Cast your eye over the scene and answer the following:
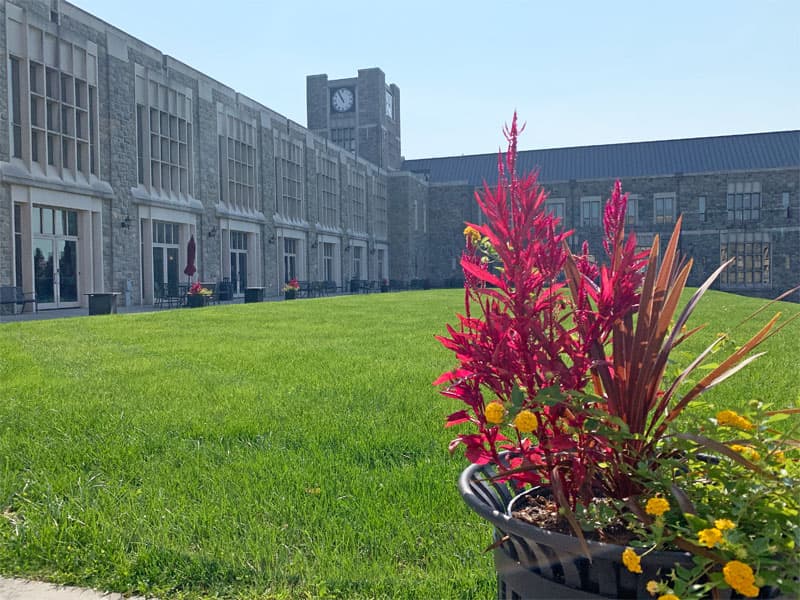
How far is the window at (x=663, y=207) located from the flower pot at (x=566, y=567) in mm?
48128

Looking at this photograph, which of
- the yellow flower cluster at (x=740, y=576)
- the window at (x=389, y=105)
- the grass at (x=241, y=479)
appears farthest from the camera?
the window at (x=389, y=105)

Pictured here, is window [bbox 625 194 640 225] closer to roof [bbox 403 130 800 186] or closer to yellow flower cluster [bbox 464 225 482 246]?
roof [bbox 403 130 800 186]

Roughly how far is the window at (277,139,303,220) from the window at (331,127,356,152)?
1539 centimetres

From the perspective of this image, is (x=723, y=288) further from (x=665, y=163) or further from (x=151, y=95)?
(x=151, y=95)

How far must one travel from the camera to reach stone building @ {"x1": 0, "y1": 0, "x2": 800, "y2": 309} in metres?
17.6

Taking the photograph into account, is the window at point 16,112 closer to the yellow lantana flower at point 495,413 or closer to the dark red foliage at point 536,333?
the dark red foliage at point 536,333

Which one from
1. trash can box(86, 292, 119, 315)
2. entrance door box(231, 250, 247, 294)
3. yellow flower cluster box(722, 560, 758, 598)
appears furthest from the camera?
entrance door box(231, 250, 247, 294)

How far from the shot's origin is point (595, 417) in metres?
1.59

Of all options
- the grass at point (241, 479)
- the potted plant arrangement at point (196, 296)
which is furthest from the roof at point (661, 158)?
the grass at point (241, 479)

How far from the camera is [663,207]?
46.0 meters

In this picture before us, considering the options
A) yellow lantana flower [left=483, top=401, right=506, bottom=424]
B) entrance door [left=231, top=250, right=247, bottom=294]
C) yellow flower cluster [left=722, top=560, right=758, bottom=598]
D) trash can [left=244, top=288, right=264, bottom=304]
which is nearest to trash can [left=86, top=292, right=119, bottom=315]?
trash can [left=244, top=288, right=264, bottom=304]

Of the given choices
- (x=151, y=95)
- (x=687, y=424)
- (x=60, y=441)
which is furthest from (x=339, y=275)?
Answer: (x=687, y=424)

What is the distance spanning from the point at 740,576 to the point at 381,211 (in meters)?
45.3

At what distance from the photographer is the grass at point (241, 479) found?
97.8 inches
